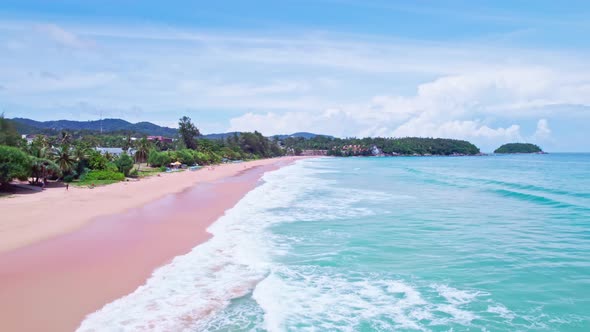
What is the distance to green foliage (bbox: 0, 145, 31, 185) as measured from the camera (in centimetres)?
2725

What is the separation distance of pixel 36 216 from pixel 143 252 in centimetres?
977

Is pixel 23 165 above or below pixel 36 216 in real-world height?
above

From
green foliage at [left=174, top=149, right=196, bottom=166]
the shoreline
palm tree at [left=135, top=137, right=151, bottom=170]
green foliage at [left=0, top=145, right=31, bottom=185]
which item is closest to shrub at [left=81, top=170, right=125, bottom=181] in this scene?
the shoreline

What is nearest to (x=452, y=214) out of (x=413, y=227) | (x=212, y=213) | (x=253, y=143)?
(x=413, y=227)

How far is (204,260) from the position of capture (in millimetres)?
11945

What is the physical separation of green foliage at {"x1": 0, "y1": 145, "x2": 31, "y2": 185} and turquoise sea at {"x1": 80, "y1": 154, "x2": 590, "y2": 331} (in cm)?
1784

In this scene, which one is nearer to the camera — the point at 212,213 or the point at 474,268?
the point at 474,268

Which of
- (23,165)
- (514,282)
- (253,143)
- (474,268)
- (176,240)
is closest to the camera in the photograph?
(514,282)

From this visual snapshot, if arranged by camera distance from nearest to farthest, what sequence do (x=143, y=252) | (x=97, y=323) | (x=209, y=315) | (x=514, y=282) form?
(x=97, y=323) < (x=209, y=315) < (x=514, y=282) < (x=143, y=252)

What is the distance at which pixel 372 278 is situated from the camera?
10438 mm

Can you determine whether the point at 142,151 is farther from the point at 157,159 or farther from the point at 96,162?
the point at 96,162

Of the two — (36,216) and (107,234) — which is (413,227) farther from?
(36,216)

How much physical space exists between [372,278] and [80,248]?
905 centimetres

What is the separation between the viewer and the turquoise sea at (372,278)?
7.97m
